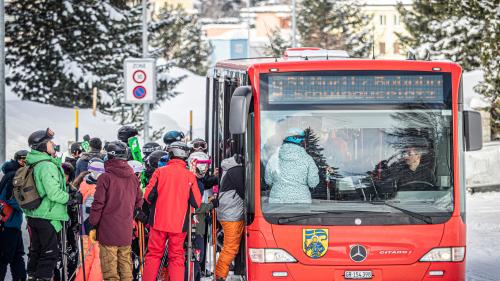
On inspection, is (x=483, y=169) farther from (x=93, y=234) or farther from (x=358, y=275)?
(x=93, y=234)

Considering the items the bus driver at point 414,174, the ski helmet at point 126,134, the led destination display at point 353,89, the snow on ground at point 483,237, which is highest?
the led destination display at point 353,89

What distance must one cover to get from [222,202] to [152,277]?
1156mm

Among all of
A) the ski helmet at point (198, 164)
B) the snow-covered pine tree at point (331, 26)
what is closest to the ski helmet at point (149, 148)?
the ski helmet at point (198, 164)

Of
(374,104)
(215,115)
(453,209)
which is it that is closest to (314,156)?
(374,104)

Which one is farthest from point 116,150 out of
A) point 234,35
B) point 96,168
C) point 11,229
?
point 234,35

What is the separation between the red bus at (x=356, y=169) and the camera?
10492mm

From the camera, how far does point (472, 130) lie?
35.2 ft

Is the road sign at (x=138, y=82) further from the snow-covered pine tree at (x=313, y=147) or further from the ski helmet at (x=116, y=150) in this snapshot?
the snow-covered pine tree at (x=313, y=147)

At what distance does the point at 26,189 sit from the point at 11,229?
1.19 metres

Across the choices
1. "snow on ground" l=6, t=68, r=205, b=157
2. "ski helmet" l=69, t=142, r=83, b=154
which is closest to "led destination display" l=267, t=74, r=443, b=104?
"ski helmet" l=69, t=142, r=83, b=154

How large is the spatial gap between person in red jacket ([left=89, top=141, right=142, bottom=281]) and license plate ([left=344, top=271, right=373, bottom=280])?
2.15m

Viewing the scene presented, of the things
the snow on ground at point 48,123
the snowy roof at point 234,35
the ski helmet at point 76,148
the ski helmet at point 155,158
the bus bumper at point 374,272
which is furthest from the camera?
A: the snowy roof at point 234,35

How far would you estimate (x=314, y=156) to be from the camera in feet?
35.0

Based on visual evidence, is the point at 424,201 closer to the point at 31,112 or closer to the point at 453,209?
the point at 453,209
